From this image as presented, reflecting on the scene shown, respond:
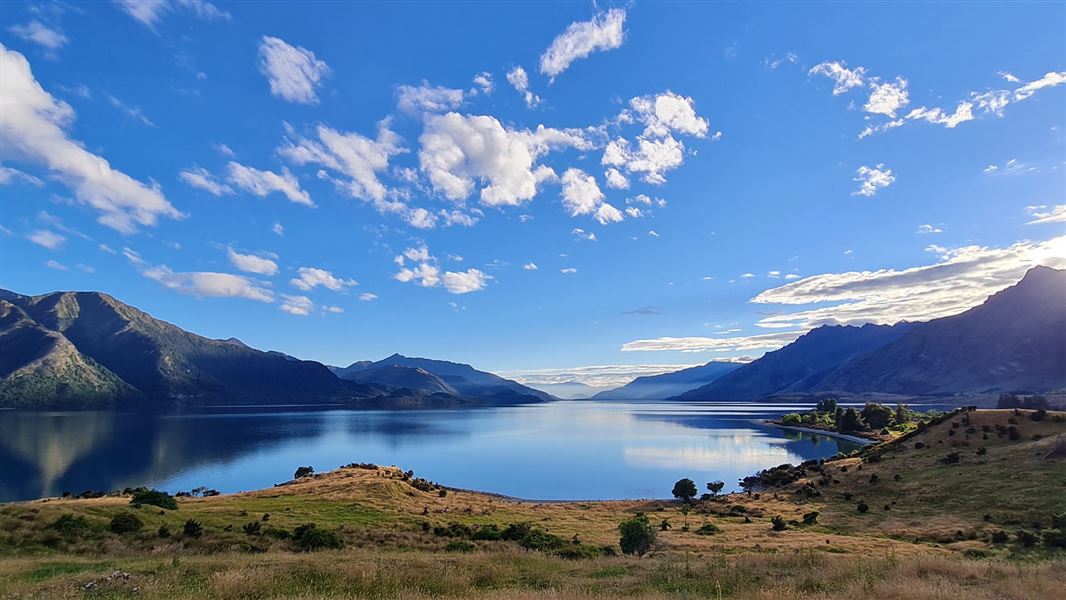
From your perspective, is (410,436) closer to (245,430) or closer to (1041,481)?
(245,430)

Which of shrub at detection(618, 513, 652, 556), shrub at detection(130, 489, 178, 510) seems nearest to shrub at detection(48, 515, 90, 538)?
shrub at detection(130, 489, 178, 510)

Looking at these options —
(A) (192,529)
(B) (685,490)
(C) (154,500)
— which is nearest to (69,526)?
(A) (192,529)

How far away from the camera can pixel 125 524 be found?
34.4 meters

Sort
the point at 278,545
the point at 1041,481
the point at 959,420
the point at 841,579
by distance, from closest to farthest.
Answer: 1. the point at 841,579
2. the point at 278,545
3. the point at 1041,481
4. the point at 959,420

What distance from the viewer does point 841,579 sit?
53.5 feet

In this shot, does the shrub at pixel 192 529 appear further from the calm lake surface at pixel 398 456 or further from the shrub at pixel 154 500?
the calm lake surface at pixel 398 456

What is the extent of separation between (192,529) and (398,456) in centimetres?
9965

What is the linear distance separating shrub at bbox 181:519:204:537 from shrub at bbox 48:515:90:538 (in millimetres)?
5218

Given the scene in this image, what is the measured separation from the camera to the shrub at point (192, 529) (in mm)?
34875

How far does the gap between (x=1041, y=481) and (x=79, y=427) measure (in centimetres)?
23216

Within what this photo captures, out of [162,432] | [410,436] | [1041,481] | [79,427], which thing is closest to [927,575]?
[1041,481]

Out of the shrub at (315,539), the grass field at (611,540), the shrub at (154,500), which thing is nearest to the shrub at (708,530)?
the grass field at (611,540)

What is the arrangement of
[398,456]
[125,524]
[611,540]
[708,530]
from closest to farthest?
[125,524], [611,540], [708,530], [398,456]

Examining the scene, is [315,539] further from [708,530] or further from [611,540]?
[708,530]
